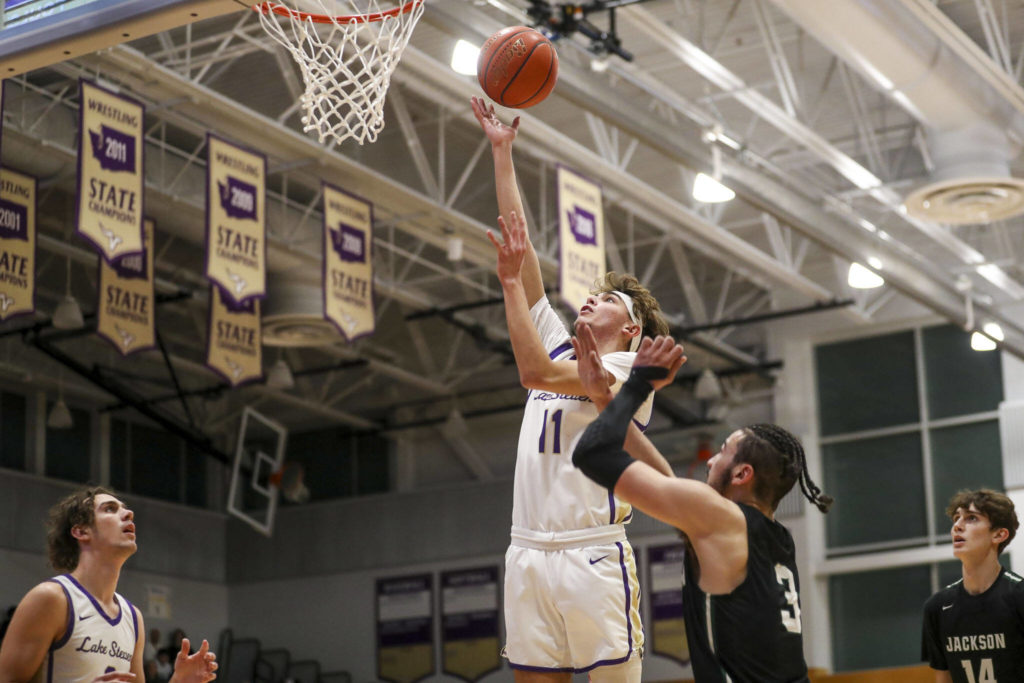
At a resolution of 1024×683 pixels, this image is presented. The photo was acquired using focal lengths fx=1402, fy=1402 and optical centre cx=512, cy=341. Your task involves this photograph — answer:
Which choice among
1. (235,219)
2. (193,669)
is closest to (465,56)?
(235,219)

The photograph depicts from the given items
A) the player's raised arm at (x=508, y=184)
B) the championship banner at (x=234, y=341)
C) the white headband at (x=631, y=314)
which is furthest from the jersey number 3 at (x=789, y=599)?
the championship banner at (x=234, y=341)

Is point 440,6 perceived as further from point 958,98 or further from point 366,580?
point 366,580

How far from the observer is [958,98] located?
40.2 ft

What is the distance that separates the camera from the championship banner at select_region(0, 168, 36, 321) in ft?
39.2

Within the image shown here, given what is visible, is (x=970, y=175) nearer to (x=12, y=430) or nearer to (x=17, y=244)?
(x=17, y=244)

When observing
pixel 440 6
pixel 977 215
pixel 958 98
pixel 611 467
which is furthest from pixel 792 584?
pixel 977 215

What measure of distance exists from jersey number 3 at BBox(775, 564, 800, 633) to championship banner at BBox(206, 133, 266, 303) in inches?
Answer: 350

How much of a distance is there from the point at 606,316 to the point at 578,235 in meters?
8.17

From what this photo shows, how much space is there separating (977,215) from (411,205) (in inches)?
263

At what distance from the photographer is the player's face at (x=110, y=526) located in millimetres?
5848

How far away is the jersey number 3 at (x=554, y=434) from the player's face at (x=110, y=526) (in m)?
1.80

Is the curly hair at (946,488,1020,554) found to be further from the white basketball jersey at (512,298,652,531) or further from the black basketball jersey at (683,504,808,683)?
the black basketball jersey at (683,504,808,683)

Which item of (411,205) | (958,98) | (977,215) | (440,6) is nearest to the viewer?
(440,6)

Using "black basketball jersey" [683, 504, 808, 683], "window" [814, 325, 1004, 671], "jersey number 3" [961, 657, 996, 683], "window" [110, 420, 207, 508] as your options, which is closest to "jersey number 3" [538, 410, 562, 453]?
"black basketball jersey" [683, 504, 808, 683]
